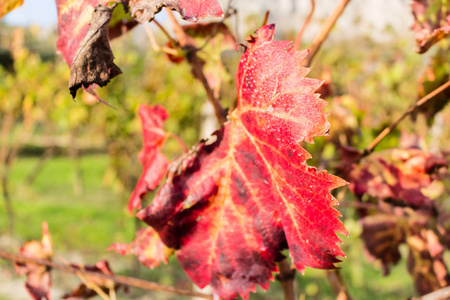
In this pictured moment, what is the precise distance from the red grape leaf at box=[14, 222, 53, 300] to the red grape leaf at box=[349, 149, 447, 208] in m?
0.68

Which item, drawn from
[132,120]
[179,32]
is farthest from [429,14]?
[132,120]

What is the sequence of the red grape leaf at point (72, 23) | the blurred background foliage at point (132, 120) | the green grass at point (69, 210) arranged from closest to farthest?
1. the red grape leaf at point (72, 23)
2. the blurred background foliage at point (132, 120)
3. the green grass at point (69, 210)

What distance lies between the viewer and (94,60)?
46cm

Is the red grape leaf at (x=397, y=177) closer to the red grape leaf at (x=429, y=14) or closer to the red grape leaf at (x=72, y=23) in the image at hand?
the red grape leaf at (x=429, y=14)

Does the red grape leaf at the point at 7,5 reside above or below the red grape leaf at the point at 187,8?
below

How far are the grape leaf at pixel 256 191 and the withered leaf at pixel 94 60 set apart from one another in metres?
0.16

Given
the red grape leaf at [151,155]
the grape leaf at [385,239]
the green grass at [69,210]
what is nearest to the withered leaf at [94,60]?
the red grape leaf at [151,155]

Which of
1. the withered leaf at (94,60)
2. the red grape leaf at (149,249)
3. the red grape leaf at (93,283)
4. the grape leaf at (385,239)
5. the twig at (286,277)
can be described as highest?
the withered leaf at (94,60)

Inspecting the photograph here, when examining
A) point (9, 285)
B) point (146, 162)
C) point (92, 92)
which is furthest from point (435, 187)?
point (9, 285)

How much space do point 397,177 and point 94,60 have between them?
732 millimetres

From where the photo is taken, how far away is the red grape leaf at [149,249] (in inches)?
29.4

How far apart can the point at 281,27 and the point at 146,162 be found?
8.80m

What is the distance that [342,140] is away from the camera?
129 centimetres

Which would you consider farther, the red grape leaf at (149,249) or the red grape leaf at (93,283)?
the red grape leaf at (93,283)
